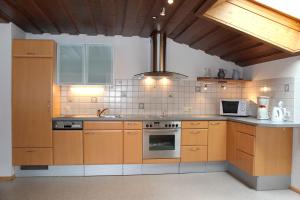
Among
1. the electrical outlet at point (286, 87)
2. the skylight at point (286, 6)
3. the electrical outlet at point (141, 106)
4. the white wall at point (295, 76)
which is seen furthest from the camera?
the electrical outlet at point (141, 106)

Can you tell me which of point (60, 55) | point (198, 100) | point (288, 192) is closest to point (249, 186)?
point (288, 192)

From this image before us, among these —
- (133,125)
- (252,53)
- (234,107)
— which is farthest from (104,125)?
(252,53)

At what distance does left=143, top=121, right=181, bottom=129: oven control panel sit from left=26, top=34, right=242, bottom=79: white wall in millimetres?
1040

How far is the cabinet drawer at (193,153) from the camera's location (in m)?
3.98

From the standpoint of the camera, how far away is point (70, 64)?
13.3 ft

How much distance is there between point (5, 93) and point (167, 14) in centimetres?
264

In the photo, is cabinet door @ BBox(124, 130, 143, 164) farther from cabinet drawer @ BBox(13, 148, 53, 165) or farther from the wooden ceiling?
the wooden ceiling

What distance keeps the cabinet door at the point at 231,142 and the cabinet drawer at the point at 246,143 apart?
0.46 ft

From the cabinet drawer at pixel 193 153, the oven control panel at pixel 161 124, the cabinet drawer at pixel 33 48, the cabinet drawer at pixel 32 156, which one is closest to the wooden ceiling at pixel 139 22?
the cabinet drawer at pixel 33 48

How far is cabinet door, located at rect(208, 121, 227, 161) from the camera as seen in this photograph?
404 cm

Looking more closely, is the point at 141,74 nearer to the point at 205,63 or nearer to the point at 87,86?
the point at 87,86

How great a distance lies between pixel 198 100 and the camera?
15.2 feet

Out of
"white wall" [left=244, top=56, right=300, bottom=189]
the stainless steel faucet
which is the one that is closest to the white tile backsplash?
the stainless steel faucet

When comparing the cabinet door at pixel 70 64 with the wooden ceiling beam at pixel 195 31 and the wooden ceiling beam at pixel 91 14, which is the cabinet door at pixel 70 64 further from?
the wooden ceiling beam at pixel 195 31
